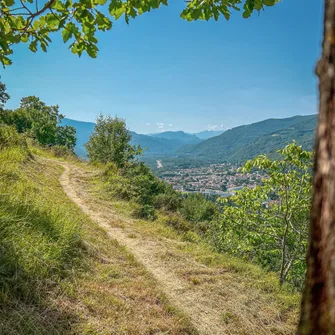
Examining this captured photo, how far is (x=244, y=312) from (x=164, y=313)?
134 centimetres

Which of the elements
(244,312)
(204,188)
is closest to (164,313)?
(244,312)

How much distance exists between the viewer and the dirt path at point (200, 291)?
383 cm

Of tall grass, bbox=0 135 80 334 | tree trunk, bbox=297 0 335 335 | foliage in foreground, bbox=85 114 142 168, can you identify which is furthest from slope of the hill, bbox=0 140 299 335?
foliage in foreground, bbox=85 114 142 168

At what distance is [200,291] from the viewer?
4.52 meters

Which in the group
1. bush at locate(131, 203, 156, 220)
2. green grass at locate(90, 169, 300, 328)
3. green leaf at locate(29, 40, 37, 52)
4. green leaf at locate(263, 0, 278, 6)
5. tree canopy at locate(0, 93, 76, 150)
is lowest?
Answer: green grass at locate(90, 169, 300, 328)

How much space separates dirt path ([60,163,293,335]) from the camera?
3.83 meters

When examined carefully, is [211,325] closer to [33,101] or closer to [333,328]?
[333,328]

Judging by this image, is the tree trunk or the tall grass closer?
the tree trunk

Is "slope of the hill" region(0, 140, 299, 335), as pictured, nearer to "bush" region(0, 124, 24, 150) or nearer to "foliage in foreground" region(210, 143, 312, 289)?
"foliage in foreground" region(210, 143, 312, 289)

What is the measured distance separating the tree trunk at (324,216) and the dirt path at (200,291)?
350cm

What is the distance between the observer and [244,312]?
13.5 ft

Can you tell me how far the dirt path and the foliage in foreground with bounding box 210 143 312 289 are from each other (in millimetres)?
1534

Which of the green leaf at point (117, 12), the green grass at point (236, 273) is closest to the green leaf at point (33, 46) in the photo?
the green leaf at point (117, 12)

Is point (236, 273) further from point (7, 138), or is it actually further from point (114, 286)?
point (7, 138)
